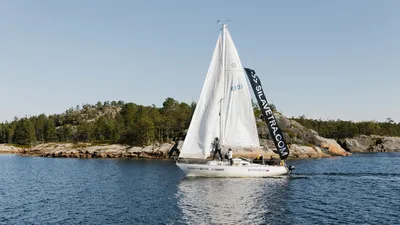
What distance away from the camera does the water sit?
116 feet

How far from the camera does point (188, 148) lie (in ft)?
197

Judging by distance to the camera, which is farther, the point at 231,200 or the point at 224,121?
the point at 224,121

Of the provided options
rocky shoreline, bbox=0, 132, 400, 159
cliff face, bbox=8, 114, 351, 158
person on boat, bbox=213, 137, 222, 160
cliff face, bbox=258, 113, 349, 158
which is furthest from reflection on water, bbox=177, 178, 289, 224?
cliff face, bbox=258, 113, 349, 158

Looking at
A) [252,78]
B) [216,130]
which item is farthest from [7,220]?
[252,78]

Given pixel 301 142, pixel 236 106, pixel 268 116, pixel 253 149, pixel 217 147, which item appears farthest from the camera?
pixel 301 142

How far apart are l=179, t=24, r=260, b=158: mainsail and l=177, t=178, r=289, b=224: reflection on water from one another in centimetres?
667

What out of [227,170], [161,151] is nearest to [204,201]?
[227,170]

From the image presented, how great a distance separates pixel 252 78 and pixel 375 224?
3648cm

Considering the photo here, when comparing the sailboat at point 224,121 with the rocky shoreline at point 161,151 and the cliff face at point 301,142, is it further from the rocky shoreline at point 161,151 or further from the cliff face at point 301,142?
the cliff face at point 301,142

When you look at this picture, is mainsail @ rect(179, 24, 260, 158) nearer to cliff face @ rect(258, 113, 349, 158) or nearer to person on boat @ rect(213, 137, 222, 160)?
person on boat @ rect(213, 137, 222, 160)

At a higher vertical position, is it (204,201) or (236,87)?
(236,87)

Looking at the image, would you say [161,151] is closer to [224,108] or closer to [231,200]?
[224,108]

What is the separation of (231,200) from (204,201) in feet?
10.5

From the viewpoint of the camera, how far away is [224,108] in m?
61.6
